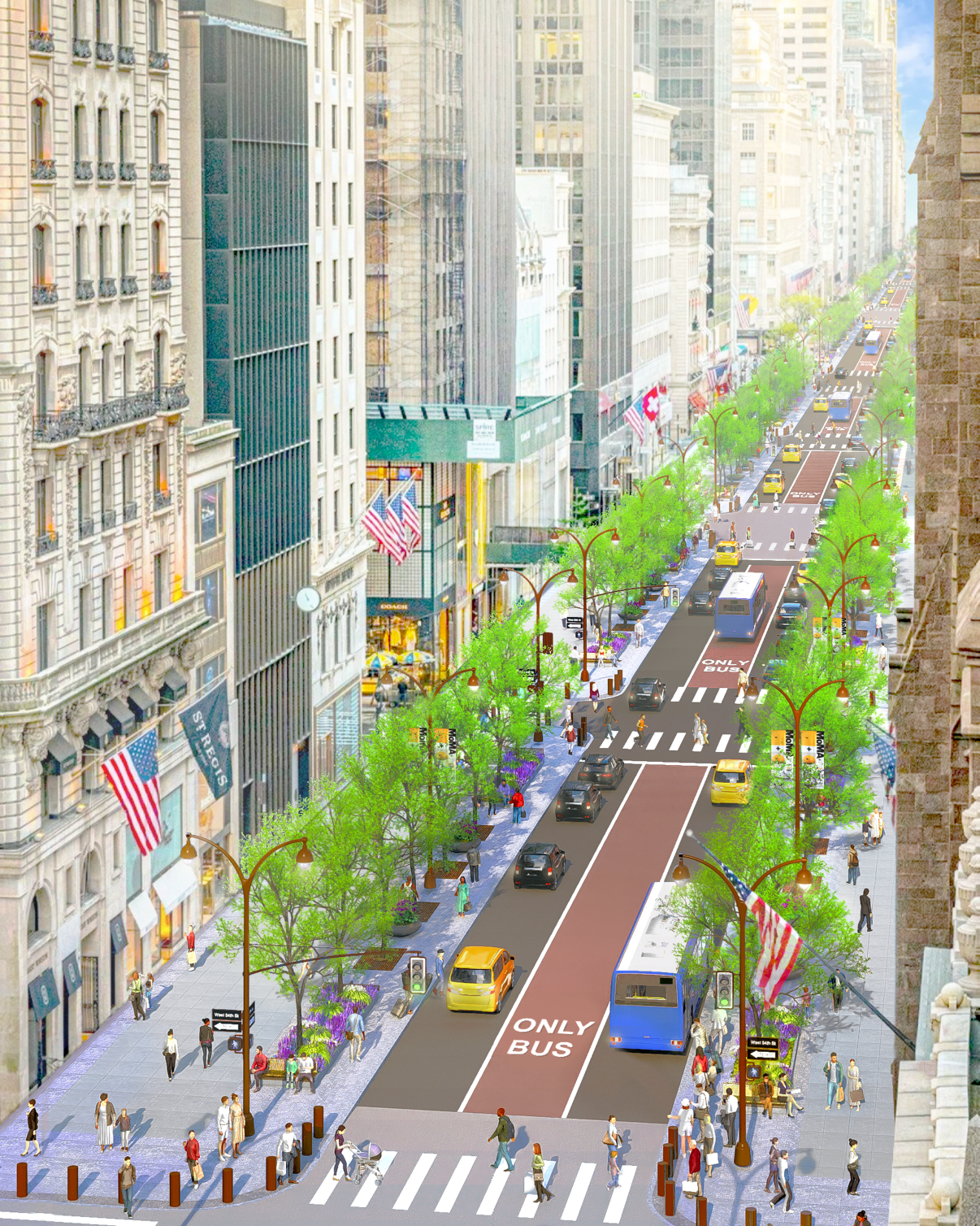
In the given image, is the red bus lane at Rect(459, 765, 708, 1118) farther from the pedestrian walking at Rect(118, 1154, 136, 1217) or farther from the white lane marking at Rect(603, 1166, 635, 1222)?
the pedestrian walking at Rect(118, 1154, 136, 1217)

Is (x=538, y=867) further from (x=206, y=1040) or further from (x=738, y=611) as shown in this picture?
(x=738, y=611)

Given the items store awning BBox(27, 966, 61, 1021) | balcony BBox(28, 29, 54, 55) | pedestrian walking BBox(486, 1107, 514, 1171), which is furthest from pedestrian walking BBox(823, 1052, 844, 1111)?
balcony BBox(28, 29, 54, 55)

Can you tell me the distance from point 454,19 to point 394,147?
7639 mm

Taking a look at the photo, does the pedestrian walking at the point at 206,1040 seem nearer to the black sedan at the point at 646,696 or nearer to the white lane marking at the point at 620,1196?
the white lane marking at the point at 620,1196

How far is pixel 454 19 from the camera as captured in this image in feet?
358

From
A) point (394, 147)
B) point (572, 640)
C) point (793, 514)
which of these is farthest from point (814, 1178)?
point (793, 514)

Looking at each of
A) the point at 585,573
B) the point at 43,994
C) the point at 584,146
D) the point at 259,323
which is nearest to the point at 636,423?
the point at 584,146

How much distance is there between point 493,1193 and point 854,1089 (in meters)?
10.5

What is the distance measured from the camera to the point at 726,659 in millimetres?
121375

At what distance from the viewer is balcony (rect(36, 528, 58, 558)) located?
63.3 meters

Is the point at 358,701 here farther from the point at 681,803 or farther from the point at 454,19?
the point at 454,19

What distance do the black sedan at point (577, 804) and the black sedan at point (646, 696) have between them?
62.6ft

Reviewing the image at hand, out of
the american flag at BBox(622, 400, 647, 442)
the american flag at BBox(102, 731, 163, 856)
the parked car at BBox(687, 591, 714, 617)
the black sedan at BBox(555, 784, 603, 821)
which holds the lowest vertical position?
the black sedan at BBox(555, 784, 603, 821)

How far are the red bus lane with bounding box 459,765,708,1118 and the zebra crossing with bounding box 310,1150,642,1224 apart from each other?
3989 millimetres
